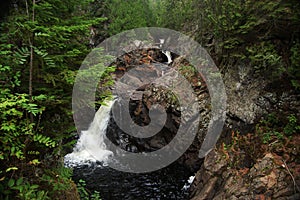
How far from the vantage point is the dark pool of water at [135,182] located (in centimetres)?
880

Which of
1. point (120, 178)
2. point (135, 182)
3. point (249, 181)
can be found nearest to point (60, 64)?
point (249, 181)

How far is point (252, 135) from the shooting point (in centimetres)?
739

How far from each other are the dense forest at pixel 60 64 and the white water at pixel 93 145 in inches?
166

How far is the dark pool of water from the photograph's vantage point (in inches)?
347

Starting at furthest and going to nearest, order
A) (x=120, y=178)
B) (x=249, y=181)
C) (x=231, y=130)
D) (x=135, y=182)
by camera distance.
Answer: (x=120, y=178), (x=135, y=182), (x=231, y=130), (x=249, y=181)

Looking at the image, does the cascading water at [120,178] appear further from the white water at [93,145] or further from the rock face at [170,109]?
the rock face at [170,109]

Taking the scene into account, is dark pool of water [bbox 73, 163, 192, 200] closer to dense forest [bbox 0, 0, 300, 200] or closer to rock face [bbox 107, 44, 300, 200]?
rock face [bbox 107, 44, 300, 200]

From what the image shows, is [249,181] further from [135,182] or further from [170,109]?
[170,109]

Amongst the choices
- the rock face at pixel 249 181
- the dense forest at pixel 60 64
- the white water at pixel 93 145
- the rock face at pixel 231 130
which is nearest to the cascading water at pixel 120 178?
the white water at pixel 93 145

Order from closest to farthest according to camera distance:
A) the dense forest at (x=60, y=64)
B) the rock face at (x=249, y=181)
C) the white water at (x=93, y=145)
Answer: the dense forest at (x=60, y=64)
the rock face at (x=249, y=181)
the white water at (x=93, y=145)

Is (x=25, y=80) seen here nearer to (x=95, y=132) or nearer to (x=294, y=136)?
(x=294, y=136)

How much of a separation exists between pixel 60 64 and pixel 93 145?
9.84 metres

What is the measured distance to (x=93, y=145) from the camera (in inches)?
504

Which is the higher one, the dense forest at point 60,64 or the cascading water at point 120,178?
the dense forest at point 60,64
